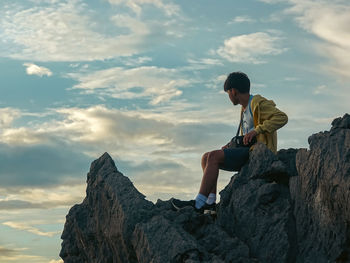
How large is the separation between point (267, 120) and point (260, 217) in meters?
2.27

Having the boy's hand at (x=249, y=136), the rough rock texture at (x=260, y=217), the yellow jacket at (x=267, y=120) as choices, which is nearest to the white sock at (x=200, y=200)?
the rough rock texture at (x=260, y=217)

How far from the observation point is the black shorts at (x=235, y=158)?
11.1m

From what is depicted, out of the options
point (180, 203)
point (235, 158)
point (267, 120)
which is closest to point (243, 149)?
point (235, 158)

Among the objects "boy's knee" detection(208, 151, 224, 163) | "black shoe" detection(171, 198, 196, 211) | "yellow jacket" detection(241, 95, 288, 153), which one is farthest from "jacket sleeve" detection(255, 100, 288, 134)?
"black shoe" detection(171, 198, 196, 211)

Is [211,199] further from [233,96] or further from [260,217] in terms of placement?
[233,96]

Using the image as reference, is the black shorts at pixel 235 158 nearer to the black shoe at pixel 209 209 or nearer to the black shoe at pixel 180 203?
the black shoe at pixel 209 209

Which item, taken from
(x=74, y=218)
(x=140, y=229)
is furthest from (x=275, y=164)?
(x=74, y=218)

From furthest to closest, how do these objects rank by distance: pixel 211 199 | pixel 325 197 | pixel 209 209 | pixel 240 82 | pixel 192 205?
pixel 240 82 → pixel 209 209 → pixel 211 199 → pixel 192 205 → pixel 325 197

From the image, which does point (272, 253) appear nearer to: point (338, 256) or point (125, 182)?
point (338, 256)

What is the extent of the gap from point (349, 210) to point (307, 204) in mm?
1088

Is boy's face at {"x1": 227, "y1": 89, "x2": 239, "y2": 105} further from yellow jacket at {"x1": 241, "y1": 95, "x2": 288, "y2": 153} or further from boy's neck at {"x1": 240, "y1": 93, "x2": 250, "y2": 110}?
yellow jacket at {"x1": 241, "y1": 95, "x2": 288, "y2": 153}

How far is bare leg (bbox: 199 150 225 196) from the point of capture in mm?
10906

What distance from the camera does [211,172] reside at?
10930 mm

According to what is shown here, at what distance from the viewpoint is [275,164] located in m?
10.4
